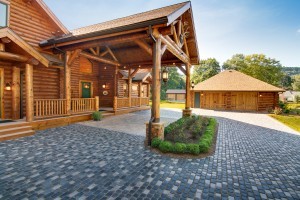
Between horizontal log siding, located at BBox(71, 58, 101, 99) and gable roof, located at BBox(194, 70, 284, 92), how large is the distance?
50.6 ft

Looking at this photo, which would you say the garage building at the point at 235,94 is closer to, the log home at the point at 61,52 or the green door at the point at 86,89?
the log home at the point at 61,52

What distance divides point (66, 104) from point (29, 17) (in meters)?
5.59

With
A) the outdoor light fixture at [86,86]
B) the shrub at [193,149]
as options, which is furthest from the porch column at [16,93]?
the shrub at [193,149]

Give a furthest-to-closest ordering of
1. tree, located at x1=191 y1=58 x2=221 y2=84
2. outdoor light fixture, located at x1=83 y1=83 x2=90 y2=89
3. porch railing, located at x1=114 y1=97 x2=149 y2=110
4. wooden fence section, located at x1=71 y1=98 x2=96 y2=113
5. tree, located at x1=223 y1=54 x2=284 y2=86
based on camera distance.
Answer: tree, located at x1=191 y1=58 x2=221 y2=84 < tree, located at x1=223 y1=54 x2=284 y2=86 < porch railing, located at x1=114 y1=97 x2=149 y2=110 < outdoor light fixture, located at x1=83 y1=83 x2=90 y2=89 < wooden fence section, located at x1=71 y1=98 x2=96 y2=113

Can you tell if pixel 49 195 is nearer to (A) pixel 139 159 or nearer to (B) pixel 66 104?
(A) pixel 139 159

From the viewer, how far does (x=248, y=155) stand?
5484 mm

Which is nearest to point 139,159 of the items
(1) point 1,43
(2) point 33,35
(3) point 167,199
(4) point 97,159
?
(4) point 97,159

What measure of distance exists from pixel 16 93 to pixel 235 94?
24110mm

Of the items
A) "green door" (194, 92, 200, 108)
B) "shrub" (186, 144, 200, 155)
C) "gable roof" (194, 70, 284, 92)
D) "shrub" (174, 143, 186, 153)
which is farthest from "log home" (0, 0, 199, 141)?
"green door" (194, 92, 200, 108)

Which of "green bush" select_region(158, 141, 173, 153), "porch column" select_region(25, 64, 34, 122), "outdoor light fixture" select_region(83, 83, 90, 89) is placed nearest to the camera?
"green bush" select_region(158, 141, 173, 153)

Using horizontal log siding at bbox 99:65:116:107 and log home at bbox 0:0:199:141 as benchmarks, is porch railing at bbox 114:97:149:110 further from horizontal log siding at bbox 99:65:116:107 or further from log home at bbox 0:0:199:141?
horizontal log siding at bbox 99:65:116:107

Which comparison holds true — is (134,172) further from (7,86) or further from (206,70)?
(206,70)

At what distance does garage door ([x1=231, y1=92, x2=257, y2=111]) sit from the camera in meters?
21.8

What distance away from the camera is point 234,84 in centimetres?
2308
